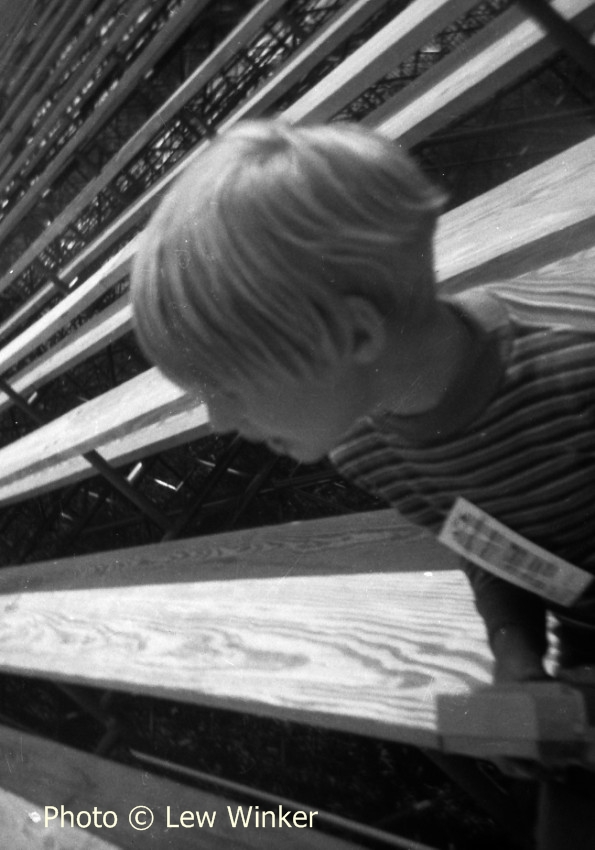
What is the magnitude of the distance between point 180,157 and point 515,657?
1.51 metres

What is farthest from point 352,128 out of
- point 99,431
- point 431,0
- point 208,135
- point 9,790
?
point 9,790

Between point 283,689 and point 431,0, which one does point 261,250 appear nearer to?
point 283,689

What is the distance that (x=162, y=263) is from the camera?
0.61 metres

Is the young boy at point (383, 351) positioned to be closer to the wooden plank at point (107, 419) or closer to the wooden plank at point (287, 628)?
the wooden plank at point (287, 628)

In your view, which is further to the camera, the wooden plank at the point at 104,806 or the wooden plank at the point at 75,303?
the wooden plank at the point at 75,303

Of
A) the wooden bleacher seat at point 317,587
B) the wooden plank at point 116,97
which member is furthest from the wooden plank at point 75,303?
the wooden plank at point 116,97

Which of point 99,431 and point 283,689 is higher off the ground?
point 99,431

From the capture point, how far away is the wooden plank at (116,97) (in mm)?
1700

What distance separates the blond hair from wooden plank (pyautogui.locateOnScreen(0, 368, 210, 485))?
515 millimetres

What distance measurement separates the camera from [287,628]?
91 cm

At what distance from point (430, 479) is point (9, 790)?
3.37 feet

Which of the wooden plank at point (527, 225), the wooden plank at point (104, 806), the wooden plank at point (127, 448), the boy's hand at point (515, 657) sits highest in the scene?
the wooden plank at point (527, 225)

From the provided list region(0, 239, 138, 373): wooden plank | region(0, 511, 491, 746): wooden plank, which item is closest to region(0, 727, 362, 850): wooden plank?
region(0, 511, 491, 746): wooden plank

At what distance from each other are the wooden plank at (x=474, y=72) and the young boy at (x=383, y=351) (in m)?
0.28
